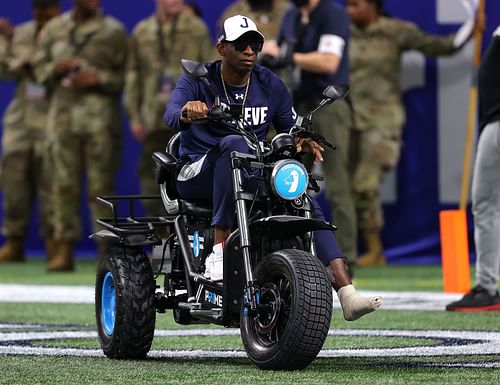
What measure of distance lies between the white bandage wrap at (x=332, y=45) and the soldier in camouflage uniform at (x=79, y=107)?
3.43 metres

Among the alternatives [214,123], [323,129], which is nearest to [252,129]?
[214,123]

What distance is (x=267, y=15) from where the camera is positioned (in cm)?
1441

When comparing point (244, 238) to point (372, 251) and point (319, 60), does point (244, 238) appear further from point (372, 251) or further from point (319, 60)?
point (372, 251)

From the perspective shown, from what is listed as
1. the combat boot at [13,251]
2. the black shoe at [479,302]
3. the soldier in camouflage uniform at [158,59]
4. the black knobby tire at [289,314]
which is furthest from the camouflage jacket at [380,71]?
the black knobby tire at [289,314]

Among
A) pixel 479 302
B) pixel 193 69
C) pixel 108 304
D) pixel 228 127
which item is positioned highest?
pixel 193 69

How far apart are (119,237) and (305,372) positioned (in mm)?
1400

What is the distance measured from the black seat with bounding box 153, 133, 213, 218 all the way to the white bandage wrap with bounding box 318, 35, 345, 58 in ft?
15.5

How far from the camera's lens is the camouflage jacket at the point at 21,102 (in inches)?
623

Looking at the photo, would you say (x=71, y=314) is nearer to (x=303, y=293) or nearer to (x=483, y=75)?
(x=483, y=75)

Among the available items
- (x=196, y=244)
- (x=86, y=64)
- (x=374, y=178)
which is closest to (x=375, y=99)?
(x=374, y=178)

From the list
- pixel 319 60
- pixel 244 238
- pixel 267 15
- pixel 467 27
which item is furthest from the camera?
pixel 267 15

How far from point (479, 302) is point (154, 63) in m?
6.16

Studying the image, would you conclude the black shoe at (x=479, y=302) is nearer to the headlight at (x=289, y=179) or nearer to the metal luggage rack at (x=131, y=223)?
the metal luggage rack at (x=131, y=223)

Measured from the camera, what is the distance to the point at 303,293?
5.84m
